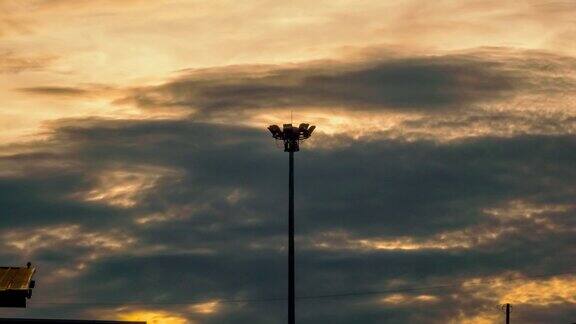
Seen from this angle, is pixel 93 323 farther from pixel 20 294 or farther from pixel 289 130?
pixel 289 130

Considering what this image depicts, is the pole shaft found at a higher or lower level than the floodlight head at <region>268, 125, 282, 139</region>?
lower

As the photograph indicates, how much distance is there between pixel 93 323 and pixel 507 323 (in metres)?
63.6

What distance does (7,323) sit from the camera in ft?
259

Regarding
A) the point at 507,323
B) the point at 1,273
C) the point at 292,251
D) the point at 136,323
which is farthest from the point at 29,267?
the point at 507,323

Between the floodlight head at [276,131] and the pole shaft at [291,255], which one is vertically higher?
the floodlight head at [276,131]

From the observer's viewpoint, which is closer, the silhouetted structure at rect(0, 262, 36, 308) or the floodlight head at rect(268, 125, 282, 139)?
the silhouetted structure at rect(0, 262, 36, 308)

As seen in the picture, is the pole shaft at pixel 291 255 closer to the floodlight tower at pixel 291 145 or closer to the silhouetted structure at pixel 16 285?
the floodlight tower at pixel 291 145

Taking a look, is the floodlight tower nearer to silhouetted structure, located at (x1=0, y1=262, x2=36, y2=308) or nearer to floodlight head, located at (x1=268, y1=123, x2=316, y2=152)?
floodlight head, located at (x1=268, y1=123, x2=316, y2=152)

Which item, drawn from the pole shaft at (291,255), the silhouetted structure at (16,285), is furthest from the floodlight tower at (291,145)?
the silhouetted structure at (16,285)

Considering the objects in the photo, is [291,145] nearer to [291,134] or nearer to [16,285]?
[291,134]

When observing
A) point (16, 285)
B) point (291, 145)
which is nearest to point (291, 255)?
point (291, 145)

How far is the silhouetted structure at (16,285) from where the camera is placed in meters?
74.4

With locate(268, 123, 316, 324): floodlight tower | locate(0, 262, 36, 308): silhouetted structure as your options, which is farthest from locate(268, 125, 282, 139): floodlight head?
locate(0, 262, 36, 308): silhouetted structure

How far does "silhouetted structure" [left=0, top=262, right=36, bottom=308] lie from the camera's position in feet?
244
